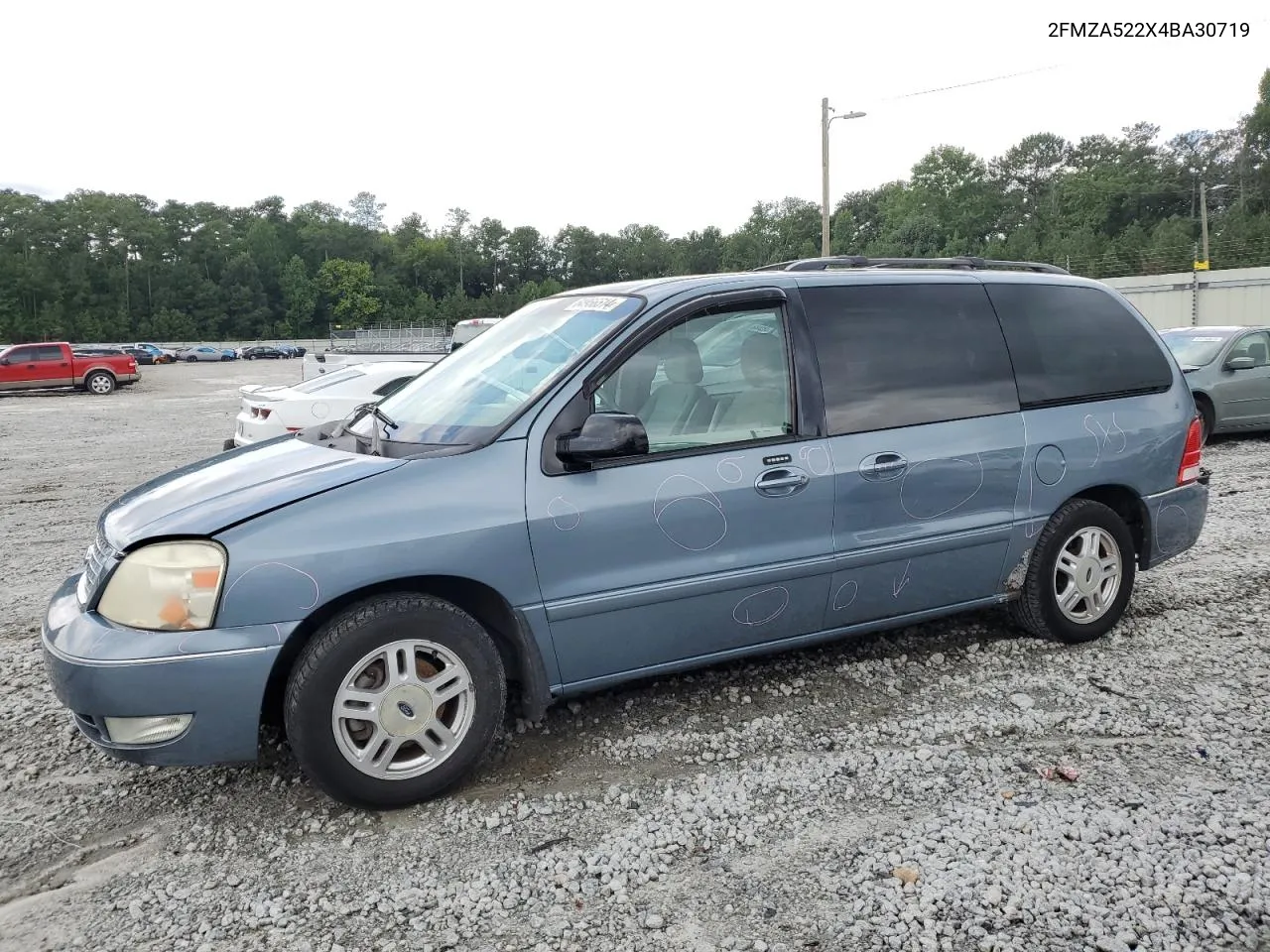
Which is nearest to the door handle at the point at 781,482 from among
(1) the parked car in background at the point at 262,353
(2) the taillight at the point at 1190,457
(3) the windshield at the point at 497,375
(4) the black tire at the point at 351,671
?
(3) the windshield at the point at 497,375

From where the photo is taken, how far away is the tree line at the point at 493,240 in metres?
77.9

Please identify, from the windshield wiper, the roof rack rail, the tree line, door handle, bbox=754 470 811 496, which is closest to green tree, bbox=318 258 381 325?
the tree line

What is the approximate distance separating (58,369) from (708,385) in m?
31.1

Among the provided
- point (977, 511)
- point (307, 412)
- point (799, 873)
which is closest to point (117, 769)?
point (799, 873)

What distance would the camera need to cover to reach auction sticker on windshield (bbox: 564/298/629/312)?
382 cm

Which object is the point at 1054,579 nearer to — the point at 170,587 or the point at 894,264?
the point at 894,264

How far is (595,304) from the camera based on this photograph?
3945 millimetres

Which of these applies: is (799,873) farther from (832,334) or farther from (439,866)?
(832,334)

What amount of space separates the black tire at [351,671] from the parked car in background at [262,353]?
2972 inches

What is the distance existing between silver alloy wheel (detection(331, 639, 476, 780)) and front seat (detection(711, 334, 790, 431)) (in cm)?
138

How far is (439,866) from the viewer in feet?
9.44

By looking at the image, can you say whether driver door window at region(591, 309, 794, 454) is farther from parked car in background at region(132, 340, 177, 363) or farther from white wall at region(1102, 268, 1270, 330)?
parked car in background at region(132, 340, 177, 363)

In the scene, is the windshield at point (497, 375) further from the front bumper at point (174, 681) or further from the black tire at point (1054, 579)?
the black tire at point (1054, 579)

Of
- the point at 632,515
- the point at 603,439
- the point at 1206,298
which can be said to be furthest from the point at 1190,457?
the point at 1206,298
